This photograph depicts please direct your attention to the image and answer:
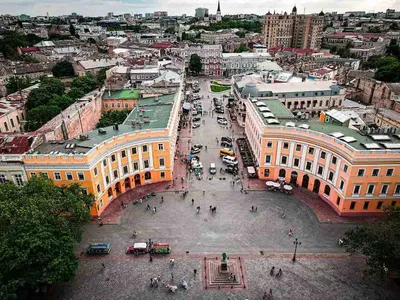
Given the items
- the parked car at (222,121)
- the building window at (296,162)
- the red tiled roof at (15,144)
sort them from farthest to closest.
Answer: the parked car at (222,121)
the building window at (296,162)
the red tiled roof at (15,144)

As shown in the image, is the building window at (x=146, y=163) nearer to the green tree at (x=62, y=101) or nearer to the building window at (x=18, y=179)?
the building window at (x=18, y=179)

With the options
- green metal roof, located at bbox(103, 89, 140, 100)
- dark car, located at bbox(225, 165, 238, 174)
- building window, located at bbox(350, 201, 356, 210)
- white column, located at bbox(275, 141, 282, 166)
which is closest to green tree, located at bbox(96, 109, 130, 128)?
green metal roof, located at bbox(103, 89, 140, 100)

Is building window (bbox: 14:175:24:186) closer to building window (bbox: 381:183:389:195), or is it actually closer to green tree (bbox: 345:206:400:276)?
green tree (bbox: 345:206:400:276)

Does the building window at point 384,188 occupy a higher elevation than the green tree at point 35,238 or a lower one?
lower

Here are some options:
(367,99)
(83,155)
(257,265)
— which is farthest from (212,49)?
(257,265)

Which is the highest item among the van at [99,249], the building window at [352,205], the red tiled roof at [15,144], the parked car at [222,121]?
the red tiled roof at [15,144]

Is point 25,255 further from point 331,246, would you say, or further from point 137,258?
point 331,246

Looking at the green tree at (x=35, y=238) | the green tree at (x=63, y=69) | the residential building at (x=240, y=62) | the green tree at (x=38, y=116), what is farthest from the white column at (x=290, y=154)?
the green tree at (x=63, y=69)
